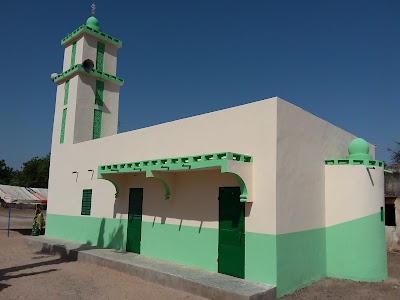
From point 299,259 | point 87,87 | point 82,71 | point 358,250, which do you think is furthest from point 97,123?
point 358,250

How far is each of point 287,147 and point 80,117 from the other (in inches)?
355

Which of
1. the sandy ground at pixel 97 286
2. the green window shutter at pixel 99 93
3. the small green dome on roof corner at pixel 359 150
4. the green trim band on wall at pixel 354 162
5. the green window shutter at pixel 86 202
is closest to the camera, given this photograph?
the sandy ground at pixel 97 286

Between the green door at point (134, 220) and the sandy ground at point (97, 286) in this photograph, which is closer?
the sandy ground at point (97, 286)

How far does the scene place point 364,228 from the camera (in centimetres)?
801

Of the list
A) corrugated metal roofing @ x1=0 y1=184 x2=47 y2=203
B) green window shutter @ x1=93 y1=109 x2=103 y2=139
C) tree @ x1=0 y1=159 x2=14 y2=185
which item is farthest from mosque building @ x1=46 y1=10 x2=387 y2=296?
tree @ x1=0 y1=159 x2=14 y2=185

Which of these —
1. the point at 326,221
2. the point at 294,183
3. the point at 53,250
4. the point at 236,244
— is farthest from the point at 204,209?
the point at 53,250

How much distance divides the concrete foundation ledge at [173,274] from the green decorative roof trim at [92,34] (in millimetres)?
8286

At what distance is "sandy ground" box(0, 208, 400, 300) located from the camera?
22.3 ft

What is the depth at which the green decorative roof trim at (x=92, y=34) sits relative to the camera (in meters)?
13.7

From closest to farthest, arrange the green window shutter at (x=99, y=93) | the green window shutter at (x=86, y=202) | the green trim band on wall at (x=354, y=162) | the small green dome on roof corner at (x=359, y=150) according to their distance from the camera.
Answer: the green trim band on wall at (x=354, y=162)
the small green dome on roof corner at (x=359, y=150)
the green window shutter at (x=86, y=202)
the green window shutter at (x=99, y=93)

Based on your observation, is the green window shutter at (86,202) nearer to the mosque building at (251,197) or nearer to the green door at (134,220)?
the mosque building at (251,197)

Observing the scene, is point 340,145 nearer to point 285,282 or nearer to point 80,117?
point 285,282

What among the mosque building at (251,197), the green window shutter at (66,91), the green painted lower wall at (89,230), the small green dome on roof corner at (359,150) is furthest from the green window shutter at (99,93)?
the small green dome on roof corner at (359,150)

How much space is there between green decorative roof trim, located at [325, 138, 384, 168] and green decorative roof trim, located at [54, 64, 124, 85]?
9.62 meters
